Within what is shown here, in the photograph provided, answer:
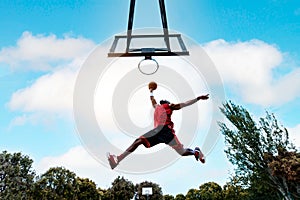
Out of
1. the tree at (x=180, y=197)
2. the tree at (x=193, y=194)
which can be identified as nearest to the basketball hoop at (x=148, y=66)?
the tree at (x=193, y=194)

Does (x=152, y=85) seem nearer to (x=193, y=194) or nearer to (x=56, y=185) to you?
(x=56, y=185)

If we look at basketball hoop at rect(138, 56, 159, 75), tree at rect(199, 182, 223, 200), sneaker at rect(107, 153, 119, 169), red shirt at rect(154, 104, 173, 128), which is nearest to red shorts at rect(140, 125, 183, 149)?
red shirt at rect(154, 104, 173, 128)

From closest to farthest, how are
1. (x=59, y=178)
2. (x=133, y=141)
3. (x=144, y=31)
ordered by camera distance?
(x=133, y=141) < (x=144, y=31) < (x=59, y=178)

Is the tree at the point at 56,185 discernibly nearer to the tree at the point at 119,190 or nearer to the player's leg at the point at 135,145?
the tree at the point at 119,190

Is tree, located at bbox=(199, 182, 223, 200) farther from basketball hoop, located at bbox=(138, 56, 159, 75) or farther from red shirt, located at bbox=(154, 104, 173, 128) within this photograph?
basketball hoop, located at bbox=(138, 56, 159, 75)

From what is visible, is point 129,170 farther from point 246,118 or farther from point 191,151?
point 246,118

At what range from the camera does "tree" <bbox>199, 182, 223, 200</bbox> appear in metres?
45.9

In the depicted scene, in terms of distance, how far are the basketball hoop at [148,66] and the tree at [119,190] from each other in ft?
118

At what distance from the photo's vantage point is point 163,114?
20.7 ft

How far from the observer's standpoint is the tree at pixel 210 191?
45.9 meters

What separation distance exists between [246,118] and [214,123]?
19.0 m

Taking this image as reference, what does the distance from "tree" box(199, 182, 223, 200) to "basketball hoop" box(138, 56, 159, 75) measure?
4223cm

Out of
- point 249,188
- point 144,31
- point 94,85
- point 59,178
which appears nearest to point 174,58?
point 144,31

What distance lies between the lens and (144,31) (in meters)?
6.40
